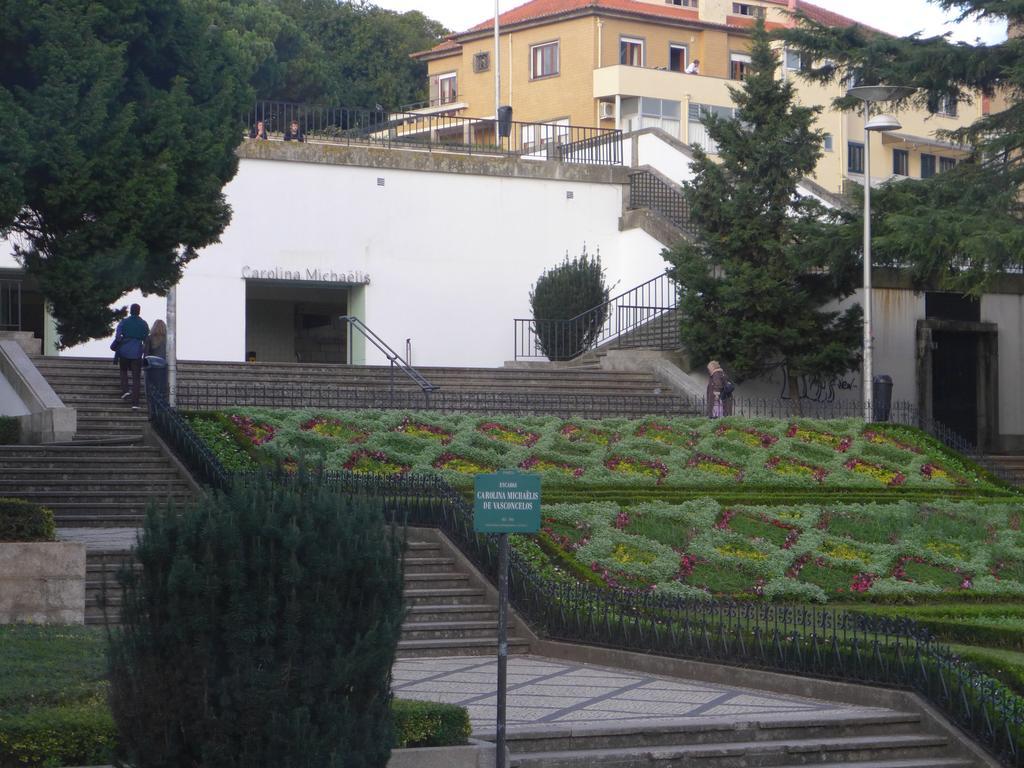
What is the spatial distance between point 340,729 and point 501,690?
1581 mm

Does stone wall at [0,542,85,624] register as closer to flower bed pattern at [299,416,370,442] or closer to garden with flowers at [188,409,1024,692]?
garden with flowers at [188,409,1024,692]

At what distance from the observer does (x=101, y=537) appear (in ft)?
53.3

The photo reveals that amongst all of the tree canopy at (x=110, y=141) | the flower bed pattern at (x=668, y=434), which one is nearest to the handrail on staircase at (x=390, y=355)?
the flower bed pattern at (x=668, y=434)

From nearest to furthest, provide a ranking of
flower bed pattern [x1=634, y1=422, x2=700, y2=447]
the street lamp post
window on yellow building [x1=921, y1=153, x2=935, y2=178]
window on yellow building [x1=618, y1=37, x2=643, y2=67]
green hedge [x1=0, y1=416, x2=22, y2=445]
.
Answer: green hedge [x1=0, y1=416, x2=22, y2=445] → flower bed pattern [x1=634, y1=422, x2=700, y2=447] → the street lamp post → window on yellow building [x1=618, y1=37, x2=643, y2=67] → window on yellow building [x1=921, y1=153, x2=935, y2=178]

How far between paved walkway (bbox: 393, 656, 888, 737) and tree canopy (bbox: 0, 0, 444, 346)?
15.1 feet

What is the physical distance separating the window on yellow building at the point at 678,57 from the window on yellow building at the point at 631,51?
1686mm

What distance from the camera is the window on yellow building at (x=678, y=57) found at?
52.9m

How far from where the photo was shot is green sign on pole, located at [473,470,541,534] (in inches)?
348

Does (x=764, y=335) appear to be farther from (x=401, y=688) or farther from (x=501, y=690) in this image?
(x=501, y=690)

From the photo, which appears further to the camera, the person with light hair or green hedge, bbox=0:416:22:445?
the person with light hair

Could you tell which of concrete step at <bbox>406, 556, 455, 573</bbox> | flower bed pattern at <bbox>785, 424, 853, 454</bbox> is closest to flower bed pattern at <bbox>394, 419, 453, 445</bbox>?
concrete step at <bbox>406, 556, 455, 573</bbox>

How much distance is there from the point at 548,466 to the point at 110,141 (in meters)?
8.47

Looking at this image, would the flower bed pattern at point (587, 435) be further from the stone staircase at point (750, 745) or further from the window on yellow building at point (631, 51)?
the window on yellow building at point (631, 51)

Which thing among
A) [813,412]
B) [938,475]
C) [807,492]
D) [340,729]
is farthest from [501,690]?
[813,412]
